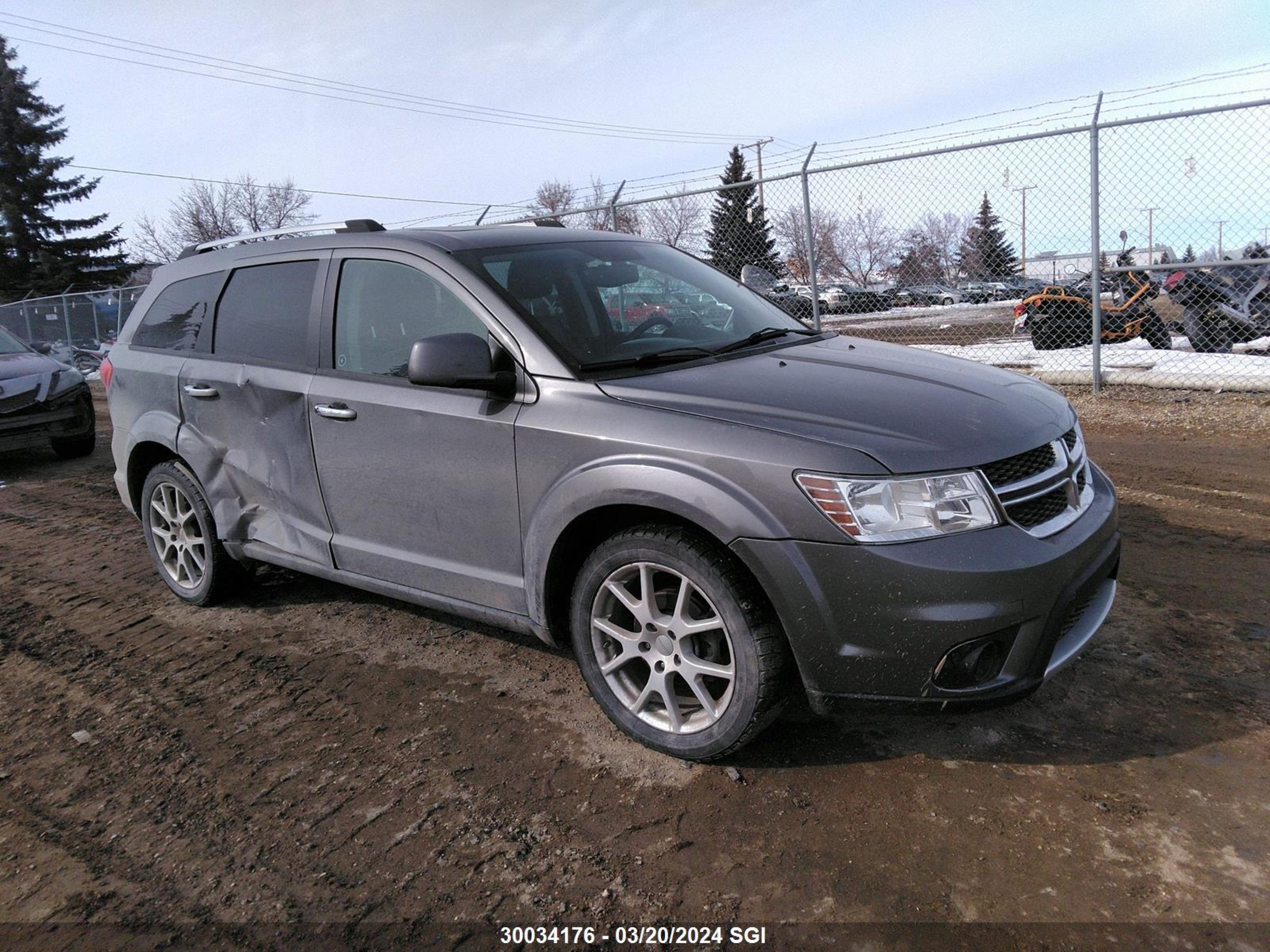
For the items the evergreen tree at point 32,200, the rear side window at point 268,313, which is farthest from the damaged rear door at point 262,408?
the evergreen tree at point 32,200

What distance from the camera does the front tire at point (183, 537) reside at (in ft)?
14.3

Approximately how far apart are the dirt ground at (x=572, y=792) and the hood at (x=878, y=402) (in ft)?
2.83

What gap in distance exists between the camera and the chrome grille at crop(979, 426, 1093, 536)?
100 inches

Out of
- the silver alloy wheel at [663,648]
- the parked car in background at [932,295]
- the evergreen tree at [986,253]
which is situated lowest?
the silver alloy wheel at [663,648]

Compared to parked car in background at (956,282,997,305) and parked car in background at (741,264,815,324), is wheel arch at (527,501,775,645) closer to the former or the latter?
parked car in background at (741,264,815,324)

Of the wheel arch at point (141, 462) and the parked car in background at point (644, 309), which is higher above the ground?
the parked car in background at point (644, 309)

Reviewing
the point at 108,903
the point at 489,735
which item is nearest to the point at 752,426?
the point at 489,735

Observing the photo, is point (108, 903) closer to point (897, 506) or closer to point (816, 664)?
point (816, 664)

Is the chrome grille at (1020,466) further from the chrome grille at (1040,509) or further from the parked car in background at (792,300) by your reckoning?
the parked car in background at (792,300)

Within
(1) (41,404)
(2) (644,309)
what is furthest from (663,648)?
(1) (41,404)

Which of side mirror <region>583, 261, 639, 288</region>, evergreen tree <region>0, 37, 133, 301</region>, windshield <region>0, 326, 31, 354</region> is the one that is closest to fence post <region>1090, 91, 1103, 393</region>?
side mirror <region>583, 261, 639, 288</region>

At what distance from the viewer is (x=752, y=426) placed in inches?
102

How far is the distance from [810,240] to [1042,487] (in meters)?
7.43

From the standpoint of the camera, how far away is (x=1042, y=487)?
266cm
